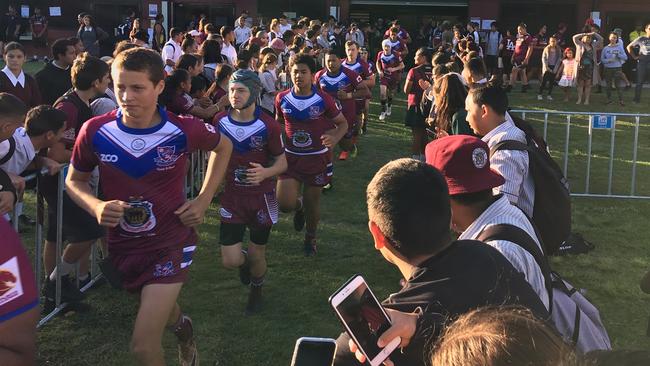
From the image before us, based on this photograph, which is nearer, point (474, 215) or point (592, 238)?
point (474, 215)

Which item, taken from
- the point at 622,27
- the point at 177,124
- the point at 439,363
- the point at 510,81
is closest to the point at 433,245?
the point at 439,363

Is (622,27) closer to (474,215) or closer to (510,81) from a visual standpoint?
(510,81)

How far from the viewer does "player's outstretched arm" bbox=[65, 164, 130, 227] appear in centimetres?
323

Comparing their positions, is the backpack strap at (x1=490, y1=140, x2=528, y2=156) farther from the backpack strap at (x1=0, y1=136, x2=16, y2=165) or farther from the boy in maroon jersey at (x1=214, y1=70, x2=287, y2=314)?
the backpack strap at (x1=0, y1=136, x2=16, y2=165)

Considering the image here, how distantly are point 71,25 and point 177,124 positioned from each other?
27549 mm

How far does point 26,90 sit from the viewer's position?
24.9ft

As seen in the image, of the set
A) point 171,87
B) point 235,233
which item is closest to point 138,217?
point 235,233

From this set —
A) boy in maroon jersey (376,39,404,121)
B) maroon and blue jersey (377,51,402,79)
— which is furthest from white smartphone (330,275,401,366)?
maroon and blue jersey (377,51,402,79)

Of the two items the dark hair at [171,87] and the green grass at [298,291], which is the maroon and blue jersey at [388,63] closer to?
the green grass at [298,291]

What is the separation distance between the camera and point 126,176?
3.51 metres

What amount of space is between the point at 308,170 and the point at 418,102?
11.9ft

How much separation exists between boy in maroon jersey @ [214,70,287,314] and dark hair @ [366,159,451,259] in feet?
10.1

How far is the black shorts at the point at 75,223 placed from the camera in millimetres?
4883

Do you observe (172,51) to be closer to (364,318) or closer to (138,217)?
(138,217)
